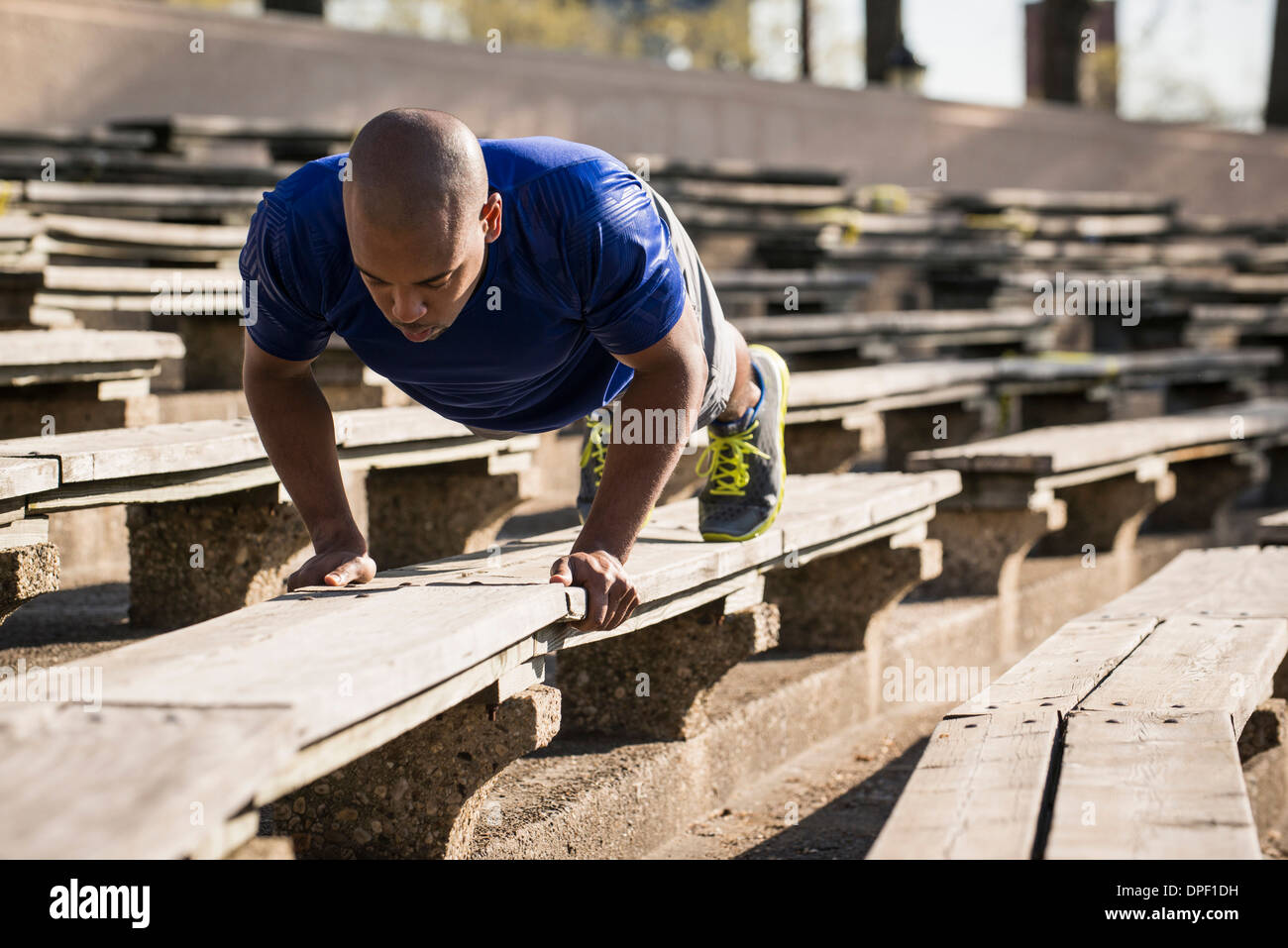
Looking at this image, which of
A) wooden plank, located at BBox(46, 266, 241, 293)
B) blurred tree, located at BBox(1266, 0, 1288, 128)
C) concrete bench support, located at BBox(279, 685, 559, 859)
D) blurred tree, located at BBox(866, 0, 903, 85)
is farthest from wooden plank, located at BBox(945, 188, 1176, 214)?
concrete bench support, located at BBox(279, 685, 559, 859)

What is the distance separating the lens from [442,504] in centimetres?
390

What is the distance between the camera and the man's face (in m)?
1.96

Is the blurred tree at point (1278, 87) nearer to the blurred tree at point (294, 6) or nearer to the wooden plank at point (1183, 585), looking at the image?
the blurred tree at point (294, 6)

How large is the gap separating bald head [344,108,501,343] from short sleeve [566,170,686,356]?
207 mm

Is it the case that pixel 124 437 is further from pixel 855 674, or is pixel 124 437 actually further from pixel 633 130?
pixel 633 130

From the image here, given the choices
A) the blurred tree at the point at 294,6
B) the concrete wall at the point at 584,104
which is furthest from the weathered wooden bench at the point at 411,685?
the blurred tree at the point at 294,6

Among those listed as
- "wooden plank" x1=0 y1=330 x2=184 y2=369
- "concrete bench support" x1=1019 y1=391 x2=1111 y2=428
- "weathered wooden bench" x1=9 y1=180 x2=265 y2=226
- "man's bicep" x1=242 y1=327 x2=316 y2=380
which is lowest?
"concrete bench support" x1=1019 y1=391 x2=1111 y2=428

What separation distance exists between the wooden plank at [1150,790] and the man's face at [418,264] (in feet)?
3.65

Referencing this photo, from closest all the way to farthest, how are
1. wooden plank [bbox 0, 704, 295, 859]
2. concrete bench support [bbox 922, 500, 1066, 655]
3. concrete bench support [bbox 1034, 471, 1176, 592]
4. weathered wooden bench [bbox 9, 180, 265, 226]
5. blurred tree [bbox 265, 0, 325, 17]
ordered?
wooden plank [bbox 0, 704, 295, 859] → concrete bench support [bbox 922, 500, 1066, 655] → concrete bench support [bbox 1034, 471, 1176, 592] → weathered wooden bench [bbox 9, 180, 265, 226] → blurred tree [bbox 265, 0, 325, 17]

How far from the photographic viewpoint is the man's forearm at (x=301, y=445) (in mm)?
2445

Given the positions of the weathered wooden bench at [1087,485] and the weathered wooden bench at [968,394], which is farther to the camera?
the weathered wooden bench at [968,394]

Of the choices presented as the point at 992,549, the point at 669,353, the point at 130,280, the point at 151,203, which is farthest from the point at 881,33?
the point at 669,353

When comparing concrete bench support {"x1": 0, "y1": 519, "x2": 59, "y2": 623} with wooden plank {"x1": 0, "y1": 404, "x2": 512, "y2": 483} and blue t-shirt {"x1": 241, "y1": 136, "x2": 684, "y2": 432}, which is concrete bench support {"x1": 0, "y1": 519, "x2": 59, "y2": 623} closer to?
wooden plank {"x1": 0, "y1": 404, "x2": 512, "y2": 483}
